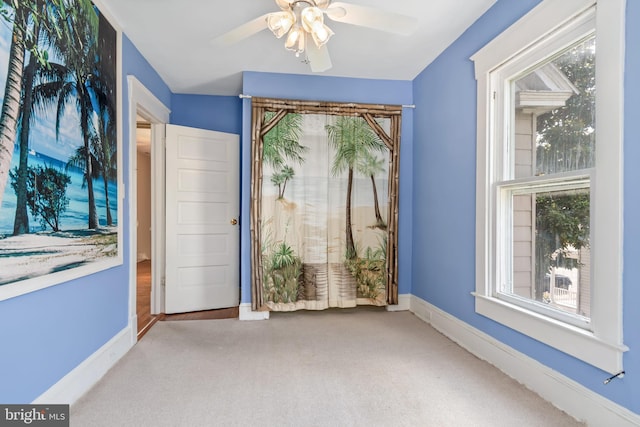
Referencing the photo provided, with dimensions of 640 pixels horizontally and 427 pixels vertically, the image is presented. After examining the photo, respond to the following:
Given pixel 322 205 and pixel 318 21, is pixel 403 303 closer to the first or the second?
pixel 322 205

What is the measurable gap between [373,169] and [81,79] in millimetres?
2398

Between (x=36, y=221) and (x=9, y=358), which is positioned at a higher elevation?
(x=36, y=221)

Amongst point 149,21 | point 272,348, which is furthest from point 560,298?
point 149,21

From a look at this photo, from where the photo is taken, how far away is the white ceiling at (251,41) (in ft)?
6.80

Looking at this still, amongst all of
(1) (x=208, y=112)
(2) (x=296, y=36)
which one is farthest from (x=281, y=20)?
(1) (x=208, y=112)

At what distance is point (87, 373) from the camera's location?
71.0 inches

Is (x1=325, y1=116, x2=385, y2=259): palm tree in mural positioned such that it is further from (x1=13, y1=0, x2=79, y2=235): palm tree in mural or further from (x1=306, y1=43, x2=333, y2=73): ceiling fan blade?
(x1=13, y1=0, x2=79, y2=235): palm tree in mural

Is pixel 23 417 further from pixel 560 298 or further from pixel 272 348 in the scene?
pixel 560 298

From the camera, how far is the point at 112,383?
1853mm

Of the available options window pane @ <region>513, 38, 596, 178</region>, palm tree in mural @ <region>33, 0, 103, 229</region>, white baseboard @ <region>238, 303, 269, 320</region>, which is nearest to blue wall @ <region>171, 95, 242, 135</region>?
palm tree in mural @ <region>33, 0, 103, 229</region>

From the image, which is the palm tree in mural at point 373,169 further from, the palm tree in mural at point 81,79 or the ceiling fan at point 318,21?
the palm tree in mural at point 81,79

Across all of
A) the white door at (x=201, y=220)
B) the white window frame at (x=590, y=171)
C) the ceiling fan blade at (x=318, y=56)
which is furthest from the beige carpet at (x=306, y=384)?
the ceiling fan blade at (x=318, y=56)

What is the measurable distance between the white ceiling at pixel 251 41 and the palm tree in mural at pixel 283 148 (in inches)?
20.3

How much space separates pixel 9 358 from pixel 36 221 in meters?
0.60
